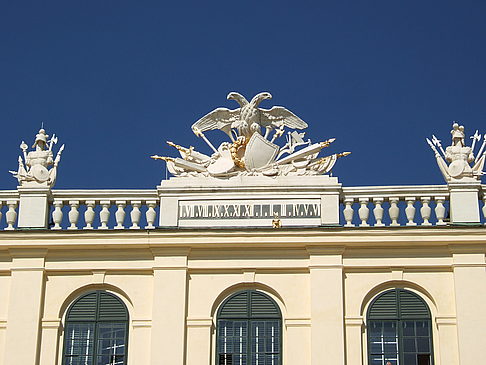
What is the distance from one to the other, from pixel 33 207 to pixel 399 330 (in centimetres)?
801

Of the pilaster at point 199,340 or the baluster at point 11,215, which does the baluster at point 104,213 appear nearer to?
the baluster at point 11,215

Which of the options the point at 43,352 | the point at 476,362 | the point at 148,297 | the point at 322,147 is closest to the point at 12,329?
the point at 43,352

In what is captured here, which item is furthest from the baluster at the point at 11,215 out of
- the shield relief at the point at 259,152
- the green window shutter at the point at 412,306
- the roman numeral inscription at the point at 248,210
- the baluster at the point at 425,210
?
the baluster at the point at 425,210

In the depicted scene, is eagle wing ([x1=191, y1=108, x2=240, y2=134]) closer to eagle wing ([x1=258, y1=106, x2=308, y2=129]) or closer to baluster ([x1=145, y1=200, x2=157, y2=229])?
eagle wing ([x1=258, y1=106, x2=308, y2=129])

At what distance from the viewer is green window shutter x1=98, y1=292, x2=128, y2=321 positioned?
76.1ft

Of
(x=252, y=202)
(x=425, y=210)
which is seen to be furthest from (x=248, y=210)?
(x=425, y=210)

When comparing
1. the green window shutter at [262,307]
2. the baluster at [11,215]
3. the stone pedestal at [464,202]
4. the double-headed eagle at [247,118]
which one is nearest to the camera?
the green window shutter at [262,307]

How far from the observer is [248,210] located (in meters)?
23.9

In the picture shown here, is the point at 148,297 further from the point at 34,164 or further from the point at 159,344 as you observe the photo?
the point at 34,164

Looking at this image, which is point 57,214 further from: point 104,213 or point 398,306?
point 398,306

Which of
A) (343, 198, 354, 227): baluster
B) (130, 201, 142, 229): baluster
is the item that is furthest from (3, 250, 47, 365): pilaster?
(343, 198, 354, 227): baluster

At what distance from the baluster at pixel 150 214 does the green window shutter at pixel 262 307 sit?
8.55 feet

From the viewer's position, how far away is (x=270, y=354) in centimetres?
2269

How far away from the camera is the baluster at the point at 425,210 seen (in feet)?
77.4
